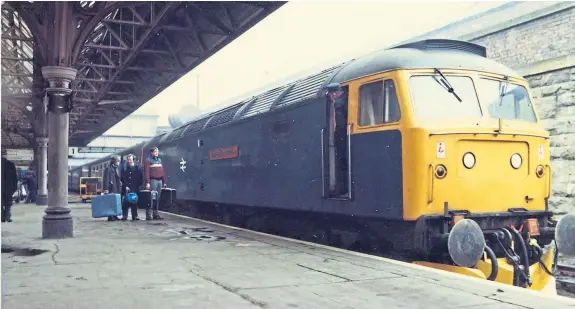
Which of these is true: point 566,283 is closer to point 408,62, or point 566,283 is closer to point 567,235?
point 567,235

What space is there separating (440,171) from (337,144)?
169cm

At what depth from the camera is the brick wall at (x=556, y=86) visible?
10.6 meters

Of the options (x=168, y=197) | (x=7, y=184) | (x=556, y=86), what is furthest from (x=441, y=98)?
(x=7, y=184)

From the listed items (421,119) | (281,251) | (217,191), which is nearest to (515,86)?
(421,119)

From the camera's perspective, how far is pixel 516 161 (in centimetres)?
641

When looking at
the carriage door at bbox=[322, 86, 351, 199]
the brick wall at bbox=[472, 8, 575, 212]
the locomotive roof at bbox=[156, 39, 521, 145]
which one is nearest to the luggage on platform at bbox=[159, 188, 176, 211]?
the locomotive roof at bbox=[156, 39, 521, 145]

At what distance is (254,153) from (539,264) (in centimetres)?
532

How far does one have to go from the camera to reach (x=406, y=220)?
5973mm

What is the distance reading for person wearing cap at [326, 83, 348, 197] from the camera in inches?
282

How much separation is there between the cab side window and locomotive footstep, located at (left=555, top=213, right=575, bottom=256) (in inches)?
88.0

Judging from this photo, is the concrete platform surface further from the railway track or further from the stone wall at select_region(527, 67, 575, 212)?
the stone wall at select_region(527, 67, 575, 212)

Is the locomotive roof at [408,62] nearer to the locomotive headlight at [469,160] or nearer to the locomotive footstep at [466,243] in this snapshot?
the locomotive headlight at [469,160]

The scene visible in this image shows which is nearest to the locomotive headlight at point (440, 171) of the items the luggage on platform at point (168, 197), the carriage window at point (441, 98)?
the carriage window at point (441, 98)

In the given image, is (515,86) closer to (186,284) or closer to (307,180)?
(307,180)
